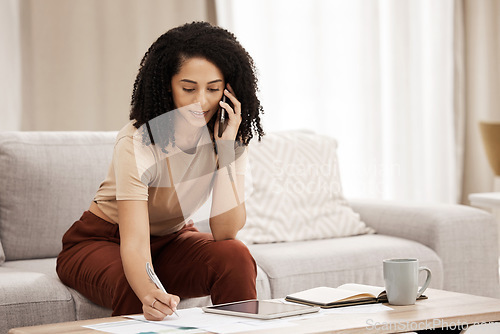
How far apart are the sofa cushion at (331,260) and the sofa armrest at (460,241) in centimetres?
6

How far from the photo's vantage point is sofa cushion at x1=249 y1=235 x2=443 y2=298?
2115 mm

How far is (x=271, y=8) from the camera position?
3604mm

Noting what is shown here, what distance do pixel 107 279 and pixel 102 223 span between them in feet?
0.68

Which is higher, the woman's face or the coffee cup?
the woman's face

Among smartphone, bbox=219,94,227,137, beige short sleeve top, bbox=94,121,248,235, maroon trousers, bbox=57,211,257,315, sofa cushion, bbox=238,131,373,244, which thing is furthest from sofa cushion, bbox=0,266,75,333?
sofa cushion, bbox=238,131,373,244

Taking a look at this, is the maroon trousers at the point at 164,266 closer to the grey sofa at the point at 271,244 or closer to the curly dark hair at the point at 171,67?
the grey sofa at the point at 271,244

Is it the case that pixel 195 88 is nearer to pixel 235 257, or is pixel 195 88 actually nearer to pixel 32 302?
pixel 235 257

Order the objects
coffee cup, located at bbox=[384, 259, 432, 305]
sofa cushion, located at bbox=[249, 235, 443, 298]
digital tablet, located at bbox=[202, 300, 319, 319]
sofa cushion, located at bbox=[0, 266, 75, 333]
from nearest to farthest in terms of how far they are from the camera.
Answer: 1. digital tablet, located at bbox=[202, 300, 319, 319]
2. coffee cup, located at bbox=[384, 259, 432, 305]
3. sofa cushion, located at bbox=[0, 266, 75, 333]
4. sofa cushion, located at bbox=[249, 235, 443, 298]

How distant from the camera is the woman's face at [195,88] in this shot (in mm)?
1672

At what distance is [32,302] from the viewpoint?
1745 millimetres

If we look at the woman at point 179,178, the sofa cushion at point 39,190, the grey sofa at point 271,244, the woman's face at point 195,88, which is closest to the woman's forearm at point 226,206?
the woman at point 179,178

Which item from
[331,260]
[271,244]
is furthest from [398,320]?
[271,244]

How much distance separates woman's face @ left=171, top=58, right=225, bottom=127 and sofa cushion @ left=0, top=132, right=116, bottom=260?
2.41ft

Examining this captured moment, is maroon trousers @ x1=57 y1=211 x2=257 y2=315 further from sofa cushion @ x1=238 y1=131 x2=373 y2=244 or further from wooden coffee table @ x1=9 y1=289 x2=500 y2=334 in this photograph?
sofa cushion @ x1=238 y1=131 x2=373 y2=244
